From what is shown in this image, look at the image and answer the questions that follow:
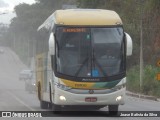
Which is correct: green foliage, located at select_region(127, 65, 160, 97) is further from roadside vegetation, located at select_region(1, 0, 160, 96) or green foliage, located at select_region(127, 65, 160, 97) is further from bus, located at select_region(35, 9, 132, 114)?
bus, located at select_region(35, 9, 132, 114)

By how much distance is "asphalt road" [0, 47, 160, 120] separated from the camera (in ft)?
75.6

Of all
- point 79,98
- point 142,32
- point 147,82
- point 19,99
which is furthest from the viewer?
point 142,32

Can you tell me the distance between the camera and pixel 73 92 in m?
21.0

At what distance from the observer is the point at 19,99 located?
122ft

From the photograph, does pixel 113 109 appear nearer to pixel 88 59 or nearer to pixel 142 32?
pixel 88 59

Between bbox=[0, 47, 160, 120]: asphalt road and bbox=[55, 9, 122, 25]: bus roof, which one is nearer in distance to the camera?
bbox=[55, 9, 122, 25]: bus roof

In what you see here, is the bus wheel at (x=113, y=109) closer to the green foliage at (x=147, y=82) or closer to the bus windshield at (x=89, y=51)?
the bus windshield at (x=89, y=51)

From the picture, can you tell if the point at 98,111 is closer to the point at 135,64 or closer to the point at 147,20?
the point at 147,20

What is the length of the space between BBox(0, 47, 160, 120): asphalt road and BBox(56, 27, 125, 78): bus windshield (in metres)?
1.56

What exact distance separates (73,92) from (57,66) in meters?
1.08

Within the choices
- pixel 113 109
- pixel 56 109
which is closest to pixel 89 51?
pixel 113 109

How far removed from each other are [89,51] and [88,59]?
0.88 feet

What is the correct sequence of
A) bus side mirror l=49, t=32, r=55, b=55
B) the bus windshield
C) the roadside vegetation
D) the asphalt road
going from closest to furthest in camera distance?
bus side mirror l=49, t=32, r=55, b=55, the bus windshield, the asphalt road, the roadside vegetation

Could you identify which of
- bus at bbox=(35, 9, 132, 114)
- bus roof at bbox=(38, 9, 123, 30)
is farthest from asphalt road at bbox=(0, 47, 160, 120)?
bus roof at bbox=(38, 9, 123, 30)
